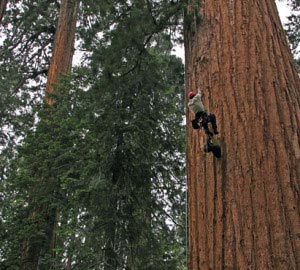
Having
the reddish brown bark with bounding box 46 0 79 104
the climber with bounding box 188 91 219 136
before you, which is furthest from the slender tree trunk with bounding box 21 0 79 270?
the climber with bounding box 188 91 219 136

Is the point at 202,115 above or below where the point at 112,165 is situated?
below

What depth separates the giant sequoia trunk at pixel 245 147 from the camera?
215cm

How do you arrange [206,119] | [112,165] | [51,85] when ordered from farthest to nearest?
[51,85], [112,165], [206,119]

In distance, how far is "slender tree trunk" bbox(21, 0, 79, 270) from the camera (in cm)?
624

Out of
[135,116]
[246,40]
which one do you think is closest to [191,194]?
[246,40]

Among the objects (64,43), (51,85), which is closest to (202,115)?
(51,85)

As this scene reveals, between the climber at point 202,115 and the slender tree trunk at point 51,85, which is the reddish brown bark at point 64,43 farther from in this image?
the climber at point 202,115

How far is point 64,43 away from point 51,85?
335cm

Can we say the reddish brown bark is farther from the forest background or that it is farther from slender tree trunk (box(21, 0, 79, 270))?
the forest background

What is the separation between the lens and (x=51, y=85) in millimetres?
7129

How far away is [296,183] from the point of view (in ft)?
7.56

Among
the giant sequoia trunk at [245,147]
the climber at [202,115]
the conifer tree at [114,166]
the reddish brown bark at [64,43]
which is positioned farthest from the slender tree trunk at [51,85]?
the climber at [202,115]

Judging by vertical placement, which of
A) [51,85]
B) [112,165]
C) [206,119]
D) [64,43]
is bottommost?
[206,119]

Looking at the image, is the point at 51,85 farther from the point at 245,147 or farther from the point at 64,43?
the point at 245,147
